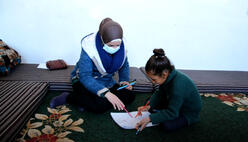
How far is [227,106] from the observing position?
62.5 inches

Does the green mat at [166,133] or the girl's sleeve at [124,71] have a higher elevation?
the girl's sleeve at [124,71]

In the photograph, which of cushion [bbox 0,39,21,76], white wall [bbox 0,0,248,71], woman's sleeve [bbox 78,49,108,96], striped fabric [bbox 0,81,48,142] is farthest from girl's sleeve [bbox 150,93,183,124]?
cushion [bbox 0,39,21,76]

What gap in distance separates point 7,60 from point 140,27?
1491mm

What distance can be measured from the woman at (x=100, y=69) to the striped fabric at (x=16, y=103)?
17 cm

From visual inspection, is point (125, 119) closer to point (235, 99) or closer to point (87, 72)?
point (87, 72)

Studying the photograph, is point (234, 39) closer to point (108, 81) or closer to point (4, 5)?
point (108, 81)

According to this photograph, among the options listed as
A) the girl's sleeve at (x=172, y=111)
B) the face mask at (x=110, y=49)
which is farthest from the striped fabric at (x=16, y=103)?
the girl's sleeve at (x=172, y=111)

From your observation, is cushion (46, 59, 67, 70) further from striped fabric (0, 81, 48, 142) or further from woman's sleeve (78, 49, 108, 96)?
woman's sleeve (78, 49, 108, 96)

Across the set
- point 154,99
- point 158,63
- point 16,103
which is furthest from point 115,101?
point 16,103

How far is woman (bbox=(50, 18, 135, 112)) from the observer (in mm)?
1204

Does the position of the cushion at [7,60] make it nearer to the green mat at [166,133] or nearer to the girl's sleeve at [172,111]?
the green mat at [166,133]

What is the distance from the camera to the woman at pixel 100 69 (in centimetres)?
120

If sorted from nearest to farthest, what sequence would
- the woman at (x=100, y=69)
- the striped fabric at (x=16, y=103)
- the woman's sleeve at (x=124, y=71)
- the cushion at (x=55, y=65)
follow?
the striped fabric at (x=16, y=103)
the woman at (x=100, y=69)
the woman's sleeve at (x=124, y=71)
the cushion at (x=55, y=65)

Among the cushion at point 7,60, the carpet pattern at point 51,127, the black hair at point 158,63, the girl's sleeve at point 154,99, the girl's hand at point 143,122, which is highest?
the black hair at point 158,63
